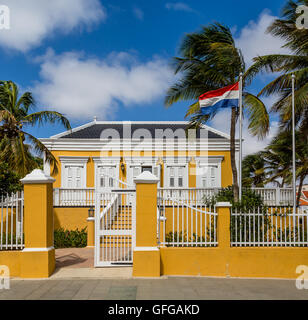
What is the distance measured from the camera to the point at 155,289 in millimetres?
6637

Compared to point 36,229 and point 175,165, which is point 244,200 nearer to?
point 36,229

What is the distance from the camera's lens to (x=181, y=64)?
440 inches

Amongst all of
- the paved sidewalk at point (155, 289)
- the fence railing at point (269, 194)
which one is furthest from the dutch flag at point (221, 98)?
the paved sidewalk at point (155, 289)

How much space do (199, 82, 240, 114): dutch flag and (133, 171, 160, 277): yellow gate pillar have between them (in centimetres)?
408

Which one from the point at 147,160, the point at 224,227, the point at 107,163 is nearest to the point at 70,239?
the point at 107,163

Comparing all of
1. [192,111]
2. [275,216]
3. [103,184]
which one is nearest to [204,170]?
[103,184]

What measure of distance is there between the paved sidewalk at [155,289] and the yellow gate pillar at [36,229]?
322 mm

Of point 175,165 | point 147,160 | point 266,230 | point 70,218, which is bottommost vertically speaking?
point 70,218

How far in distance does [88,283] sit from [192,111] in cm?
650

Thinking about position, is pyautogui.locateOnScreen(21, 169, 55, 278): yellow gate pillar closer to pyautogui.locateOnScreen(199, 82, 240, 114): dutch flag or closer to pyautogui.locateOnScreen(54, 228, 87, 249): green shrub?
pyautogui.locateOnScreen(54, 228, 87, 249): green shrub

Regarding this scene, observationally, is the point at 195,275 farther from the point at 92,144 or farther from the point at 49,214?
the point at 92,144

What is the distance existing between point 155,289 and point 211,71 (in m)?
7.17

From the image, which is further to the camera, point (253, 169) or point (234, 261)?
point (253, 169)

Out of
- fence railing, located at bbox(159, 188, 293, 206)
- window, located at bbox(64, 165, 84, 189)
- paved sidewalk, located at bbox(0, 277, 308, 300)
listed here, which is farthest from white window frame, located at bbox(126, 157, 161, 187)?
paved sidewalk, located at bbox(0, 277, 308, 300)
